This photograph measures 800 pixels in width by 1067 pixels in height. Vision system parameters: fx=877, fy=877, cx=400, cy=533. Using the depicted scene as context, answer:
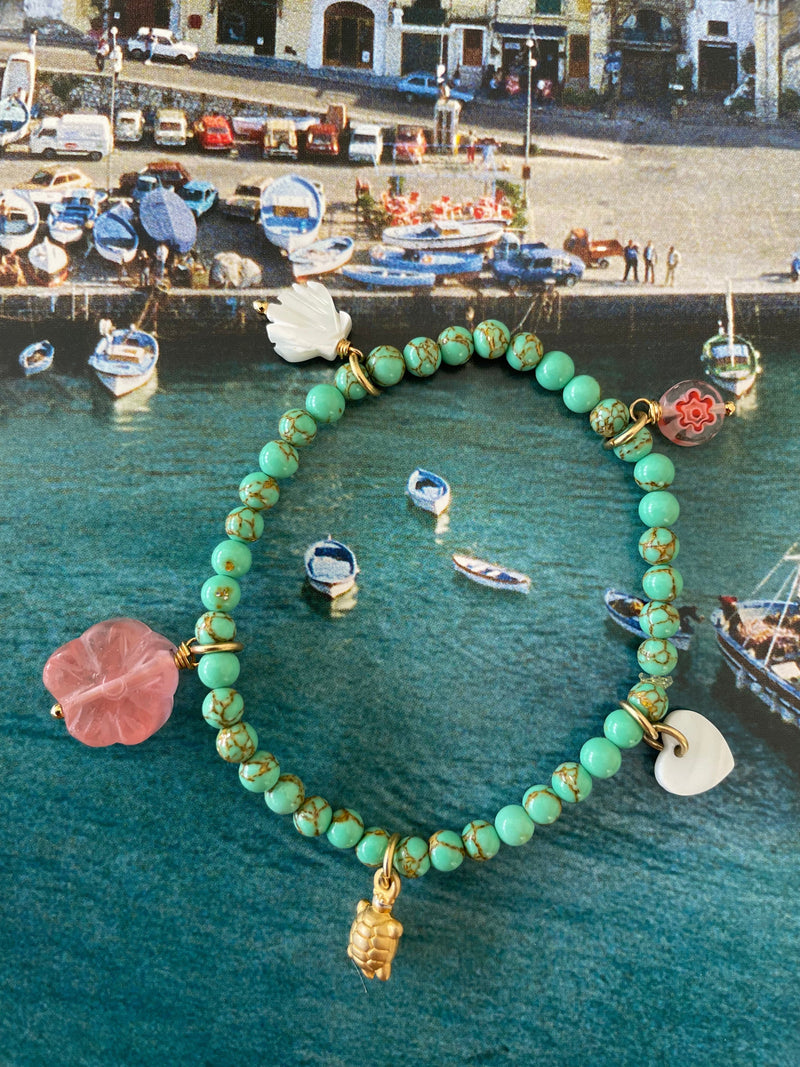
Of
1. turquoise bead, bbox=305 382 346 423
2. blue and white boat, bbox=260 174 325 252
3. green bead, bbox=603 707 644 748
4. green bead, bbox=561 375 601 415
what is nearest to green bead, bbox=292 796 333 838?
green bead, bbox=603 707 644 748

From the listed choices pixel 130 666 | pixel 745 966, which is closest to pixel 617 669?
pixel 745 966

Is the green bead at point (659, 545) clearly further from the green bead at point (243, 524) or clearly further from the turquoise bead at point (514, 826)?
the green bead at point (243, 524)

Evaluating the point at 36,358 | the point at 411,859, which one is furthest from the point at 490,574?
the point at 36,358

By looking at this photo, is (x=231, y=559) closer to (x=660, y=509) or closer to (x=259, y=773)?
(x=259, y=773)

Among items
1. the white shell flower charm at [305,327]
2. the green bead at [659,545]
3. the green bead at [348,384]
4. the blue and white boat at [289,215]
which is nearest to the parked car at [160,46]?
the blue and white boat at [289,215]

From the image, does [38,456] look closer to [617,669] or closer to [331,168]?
[331,168]
